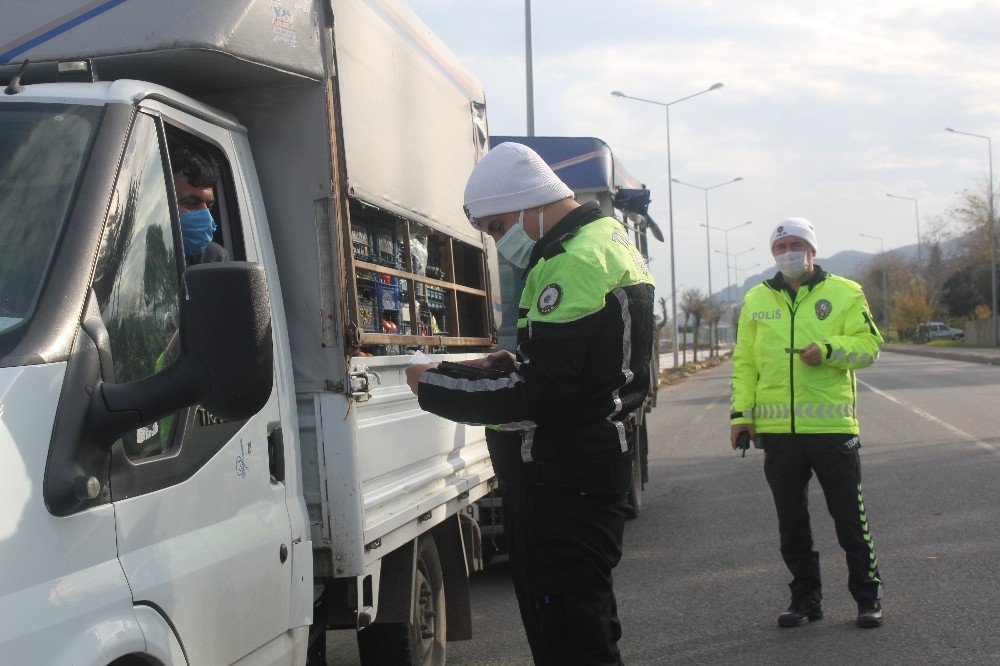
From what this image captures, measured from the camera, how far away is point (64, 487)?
2066 mm

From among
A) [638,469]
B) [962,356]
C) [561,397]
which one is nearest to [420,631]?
[561,397]

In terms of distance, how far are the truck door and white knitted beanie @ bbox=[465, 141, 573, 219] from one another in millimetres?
830

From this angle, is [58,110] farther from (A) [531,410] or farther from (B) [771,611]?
(B) [771,611]

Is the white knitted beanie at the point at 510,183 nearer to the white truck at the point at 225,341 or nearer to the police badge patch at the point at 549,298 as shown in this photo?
the police badge patch at the point at 549,298

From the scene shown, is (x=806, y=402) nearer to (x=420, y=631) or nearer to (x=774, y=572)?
(x=774, y=572)

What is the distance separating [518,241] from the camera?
3.33 meters

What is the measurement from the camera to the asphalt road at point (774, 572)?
17.8 ft

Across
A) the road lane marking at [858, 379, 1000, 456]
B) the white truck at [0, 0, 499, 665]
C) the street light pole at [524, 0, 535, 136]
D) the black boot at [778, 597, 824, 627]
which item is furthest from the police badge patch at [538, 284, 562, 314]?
the street light pole at [524, 0, 535, 136]

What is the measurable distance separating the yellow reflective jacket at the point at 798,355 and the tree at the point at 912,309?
8950cm

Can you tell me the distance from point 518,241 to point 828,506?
316 cm

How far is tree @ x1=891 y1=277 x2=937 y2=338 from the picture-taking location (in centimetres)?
9056

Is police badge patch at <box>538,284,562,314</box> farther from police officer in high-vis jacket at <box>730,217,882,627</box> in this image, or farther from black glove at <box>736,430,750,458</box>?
black glove at <box>736,430,750,458</box>

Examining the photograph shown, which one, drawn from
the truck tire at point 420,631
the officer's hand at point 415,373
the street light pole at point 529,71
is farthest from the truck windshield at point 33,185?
the street light pole at point 529,71

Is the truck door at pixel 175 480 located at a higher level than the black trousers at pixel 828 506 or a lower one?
higher
